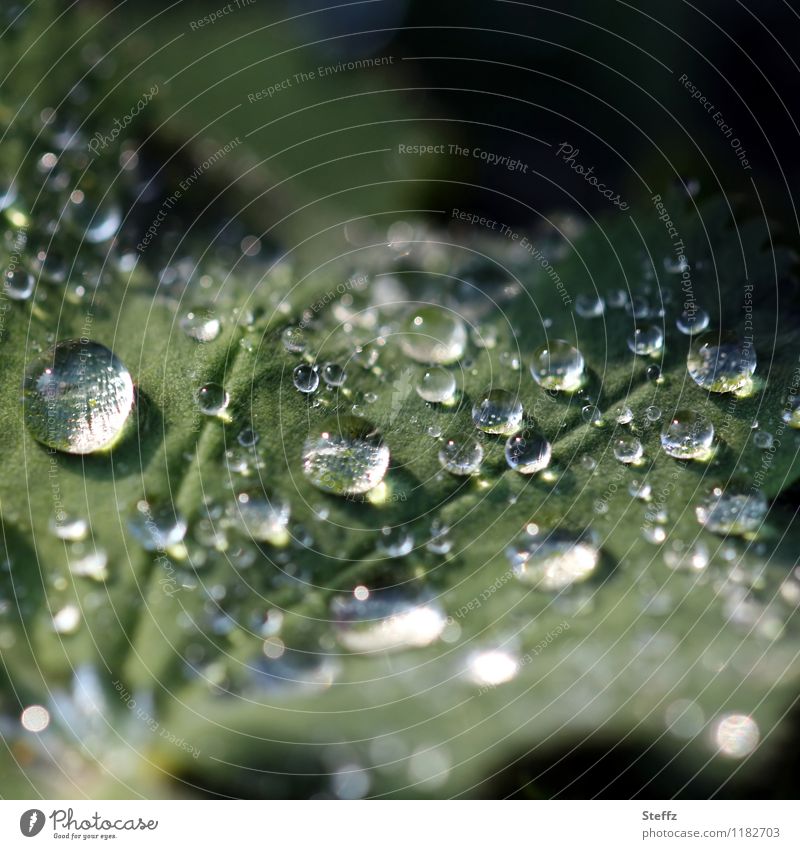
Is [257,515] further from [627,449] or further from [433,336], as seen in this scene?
[627,449]

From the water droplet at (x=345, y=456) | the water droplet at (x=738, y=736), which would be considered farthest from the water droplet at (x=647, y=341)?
the water droplet at (x=738, y=736)

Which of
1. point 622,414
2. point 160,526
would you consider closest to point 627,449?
point 622,414

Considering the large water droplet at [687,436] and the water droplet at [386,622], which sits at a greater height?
the large water droplet at [687,436]

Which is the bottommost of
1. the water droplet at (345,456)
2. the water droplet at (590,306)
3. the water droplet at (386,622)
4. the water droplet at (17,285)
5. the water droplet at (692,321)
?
the water droplet at (386,622)

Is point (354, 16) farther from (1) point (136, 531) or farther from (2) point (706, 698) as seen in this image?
(2) point (706, 698)

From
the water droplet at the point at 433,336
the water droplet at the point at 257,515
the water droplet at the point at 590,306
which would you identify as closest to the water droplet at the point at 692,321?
the water droplet at the point at 590,306

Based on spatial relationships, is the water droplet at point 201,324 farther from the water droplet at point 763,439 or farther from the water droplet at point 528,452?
the water droplet at point 763,439

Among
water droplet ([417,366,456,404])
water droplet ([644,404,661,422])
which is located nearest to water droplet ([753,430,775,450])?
water droplet ([644,404,661,422])
